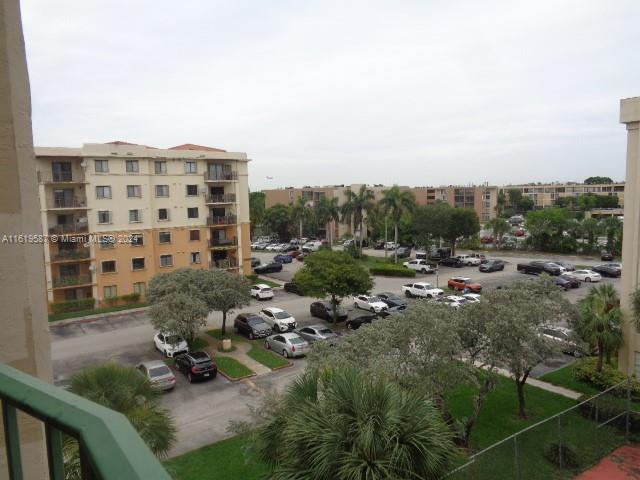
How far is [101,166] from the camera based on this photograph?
34969 millimetres

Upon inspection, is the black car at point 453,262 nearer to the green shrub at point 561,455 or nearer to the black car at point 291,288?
the black car at point 291,288

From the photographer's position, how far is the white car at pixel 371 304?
3164 cm

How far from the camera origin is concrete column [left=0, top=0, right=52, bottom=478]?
2379 mm

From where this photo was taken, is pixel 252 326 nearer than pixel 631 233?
No

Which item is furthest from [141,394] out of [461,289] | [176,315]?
[461,289]

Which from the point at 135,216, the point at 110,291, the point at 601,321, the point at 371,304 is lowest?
the point at 371,304

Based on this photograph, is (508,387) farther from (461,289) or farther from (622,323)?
(461,289)

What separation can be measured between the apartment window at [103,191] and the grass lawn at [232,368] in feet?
59.2

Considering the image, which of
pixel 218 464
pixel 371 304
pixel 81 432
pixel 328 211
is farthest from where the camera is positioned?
pixel 328 211

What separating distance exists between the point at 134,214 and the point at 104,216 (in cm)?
214

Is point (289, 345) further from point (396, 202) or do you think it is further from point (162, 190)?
point (396, 202)

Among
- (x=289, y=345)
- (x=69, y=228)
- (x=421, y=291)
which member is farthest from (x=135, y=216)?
(x=421, y=291)

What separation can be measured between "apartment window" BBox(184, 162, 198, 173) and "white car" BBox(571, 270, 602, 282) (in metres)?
33.5

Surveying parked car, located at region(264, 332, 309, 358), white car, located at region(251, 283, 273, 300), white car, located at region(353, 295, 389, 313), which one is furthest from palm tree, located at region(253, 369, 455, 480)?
white car, located at region(251, 283, 273, 300)
